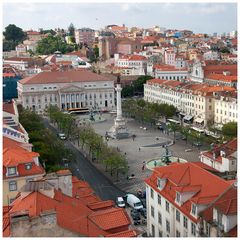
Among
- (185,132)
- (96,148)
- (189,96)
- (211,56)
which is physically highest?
(211,56)

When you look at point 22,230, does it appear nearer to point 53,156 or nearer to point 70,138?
point 53,156

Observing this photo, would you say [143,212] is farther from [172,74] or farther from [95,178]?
[172,74]

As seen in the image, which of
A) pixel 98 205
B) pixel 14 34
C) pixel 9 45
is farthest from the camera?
pixel 14 34

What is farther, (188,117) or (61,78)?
(61,78)

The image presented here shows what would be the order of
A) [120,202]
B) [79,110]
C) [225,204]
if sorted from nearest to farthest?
[225,204] < [120,202] < [79,110]

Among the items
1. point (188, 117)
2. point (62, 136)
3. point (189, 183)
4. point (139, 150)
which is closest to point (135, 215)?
point (189, 183)

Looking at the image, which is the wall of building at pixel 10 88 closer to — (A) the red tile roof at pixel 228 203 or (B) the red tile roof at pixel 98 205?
(B) the red tile roof at pixel 98 205

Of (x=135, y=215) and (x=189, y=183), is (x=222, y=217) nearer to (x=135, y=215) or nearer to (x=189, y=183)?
(x=189, y=183)

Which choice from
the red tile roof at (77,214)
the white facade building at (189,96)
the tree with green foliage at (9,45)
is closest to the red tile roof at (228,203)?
the red tile roof at (77,214)

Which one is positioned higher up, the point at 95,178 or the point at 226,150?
A: the point at 226,150
